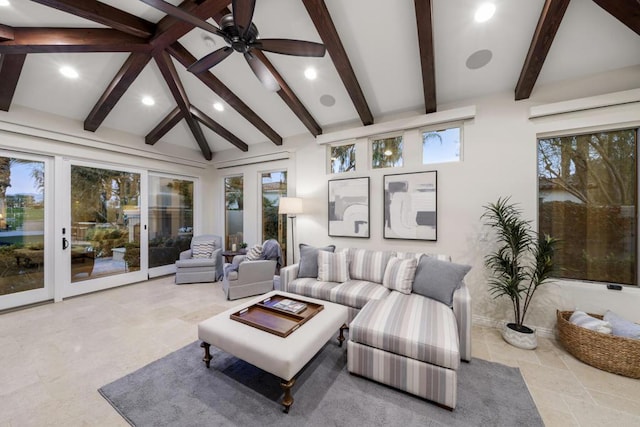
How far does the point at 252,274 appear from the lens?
3.89 meters

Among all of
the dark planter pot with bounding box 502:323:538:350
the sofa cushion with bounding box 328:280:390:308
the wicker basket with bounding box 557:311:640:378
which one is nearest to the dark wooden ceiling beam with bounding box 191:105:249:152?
the sofa cushion with bounding box 328:280:390:308

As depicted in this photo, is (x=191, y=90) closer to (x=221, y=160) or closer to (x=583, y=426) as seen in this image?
(x=221, y=160)

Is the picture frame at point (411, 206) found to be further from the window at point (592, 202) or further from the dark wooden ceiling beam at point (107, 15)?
the dark wooden ceiling beam at point (107, 15)

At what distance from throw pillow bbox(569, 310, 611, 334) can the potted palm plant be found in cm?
37

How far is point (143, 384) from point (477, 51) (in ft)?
14.7

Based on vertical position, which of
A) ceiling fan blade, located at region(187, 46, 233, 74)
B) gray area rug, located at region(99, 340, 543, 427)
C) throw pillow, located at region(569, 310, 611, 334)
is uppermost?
ceiling fan blade, located at region(187, 46, 233, 74)

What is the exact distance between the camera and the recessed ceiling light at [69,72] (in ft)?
10.2

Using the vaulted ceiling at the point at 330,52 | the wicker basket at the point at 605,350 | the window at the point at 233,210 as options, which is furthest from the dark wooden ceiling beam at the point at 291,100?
the wicker basket at the point at 605,350

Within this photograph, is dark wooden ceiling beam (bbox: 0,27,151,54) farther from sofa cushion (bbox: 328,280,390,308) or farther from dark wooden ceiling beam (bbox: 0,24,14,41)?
sofa cushion (bbox: 328,280,390,308)

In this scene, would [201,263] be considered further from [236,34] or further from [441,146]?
[441,146]

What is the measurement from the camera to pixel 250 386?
1935 mm

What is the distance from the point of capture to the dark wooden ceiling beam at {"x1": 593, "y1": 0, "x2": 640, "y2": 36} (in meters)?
1.88

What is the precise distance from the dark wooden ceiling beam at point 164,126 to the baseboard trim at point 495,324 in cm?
569

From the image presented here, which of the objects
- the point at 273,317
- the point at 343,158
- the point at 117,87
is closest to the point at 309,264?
the point at 273,317
